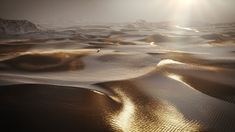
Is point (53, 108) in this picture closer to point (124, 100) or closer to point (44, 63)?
point (124, 100)

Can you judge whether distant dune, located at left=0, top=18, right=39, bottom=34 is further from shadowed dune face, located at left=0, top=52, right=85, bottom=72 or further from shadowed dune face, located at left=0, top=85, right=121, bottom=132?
shadowed dune face, located at left=0, top=85, right=121, bottom=132

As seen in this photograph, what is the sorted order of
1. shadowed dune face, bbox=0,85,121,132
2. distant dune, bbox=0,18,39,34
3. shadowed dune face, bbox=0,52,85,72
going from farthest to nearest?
distant dune, bbox=0,18,39,34 → shadowed dune face, bbox=0,52,85,72 → shadowed dune face, bbox=0,85,121,132

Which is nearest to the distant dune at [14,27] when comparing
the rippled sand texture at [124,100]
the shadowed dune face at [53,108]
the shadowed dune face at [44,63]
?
the shadowed dune face at [44,63]

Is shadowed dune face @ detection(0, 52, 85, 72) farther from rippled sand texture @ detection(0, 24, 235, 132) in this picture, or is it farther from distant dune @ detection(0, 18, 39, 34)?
distant dune @ detection(0, 18, 39, 34)

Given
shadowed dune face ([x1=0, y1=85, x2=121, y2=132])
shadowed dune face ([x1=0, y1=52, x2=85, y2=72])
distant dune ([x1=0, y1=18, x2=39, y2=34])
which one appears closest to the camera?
shadowed dune face ([x1=0, y1=85, x2=121, y2=132])

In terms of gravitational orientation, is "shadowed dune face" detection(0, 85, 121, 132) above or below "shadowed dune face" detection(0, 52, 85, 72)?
above

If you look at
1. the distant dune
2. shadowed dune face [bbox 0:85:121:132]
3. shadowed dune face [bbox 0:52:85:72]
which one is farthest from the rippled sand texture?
the distant dune

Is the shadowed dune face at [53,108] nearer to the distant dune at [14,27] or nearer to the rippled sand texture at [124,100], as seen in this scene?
the rippled sand texture at [124,100]

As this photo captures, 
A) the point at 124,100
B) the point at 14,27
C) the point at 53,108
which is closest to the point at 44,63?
the point at 124,100

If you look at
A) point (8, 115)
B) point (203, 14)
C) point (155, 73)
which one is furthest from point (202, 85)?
point (203, 14)

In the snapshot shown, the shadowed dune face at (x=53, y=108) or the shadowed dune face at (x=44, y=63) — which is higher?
the shadowed dune face at (x=53, y=108)

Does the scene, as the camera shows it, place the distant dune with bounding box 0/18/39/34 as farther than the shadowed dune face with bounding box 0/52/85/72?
Yes

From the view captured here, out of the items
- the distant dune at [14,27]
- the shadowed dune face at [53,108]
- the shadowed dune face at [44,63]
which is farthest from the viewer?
the distant dune at [14,27]
